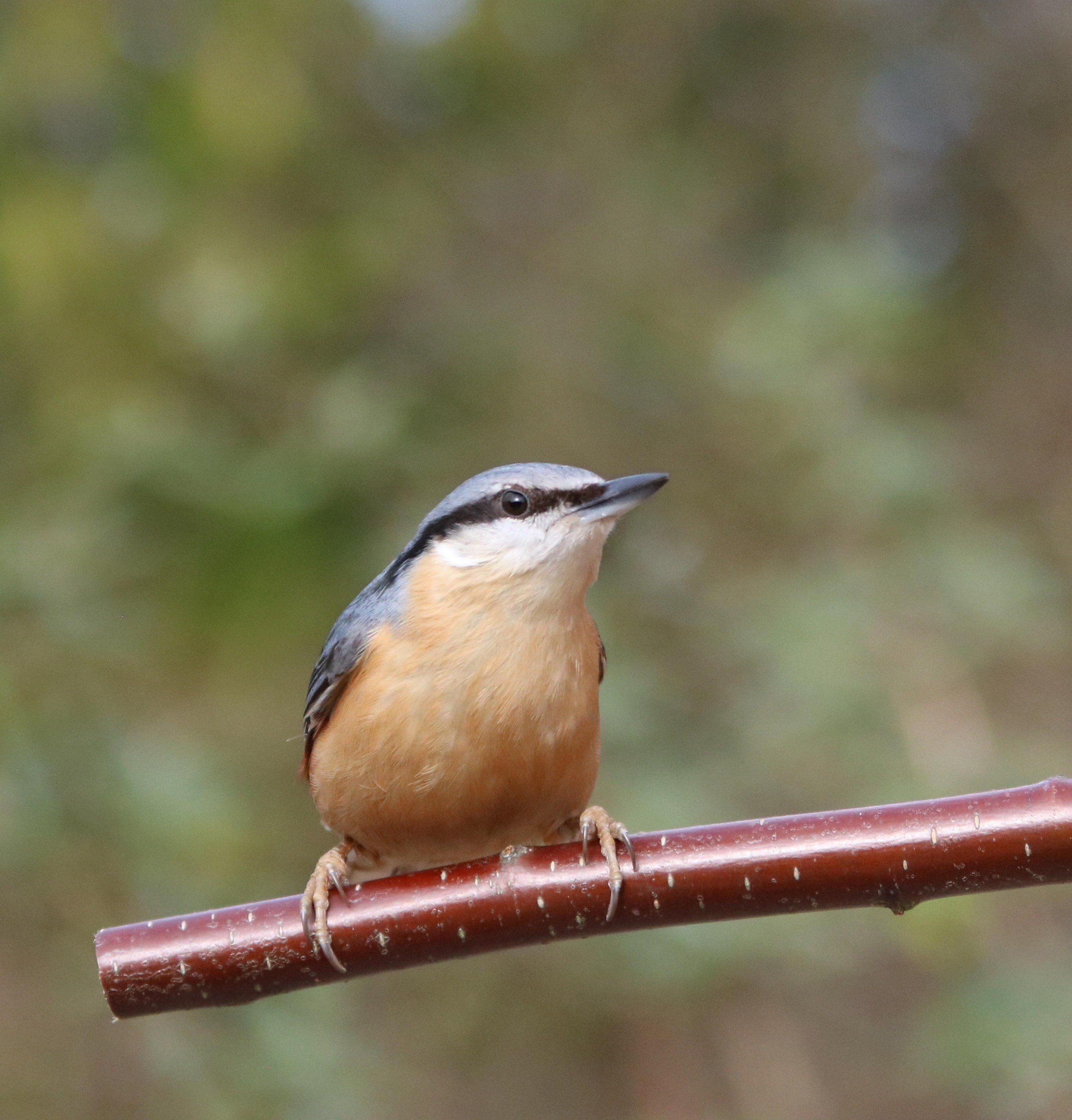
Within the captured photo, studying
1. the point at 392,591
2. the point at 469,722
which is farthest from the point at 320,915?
the point at 392,591

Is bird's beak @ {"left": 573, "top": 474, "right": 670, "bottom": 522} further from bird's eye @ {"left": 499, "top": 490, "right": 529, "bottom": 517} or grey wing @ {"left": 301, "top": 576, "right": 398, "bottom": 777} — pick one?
grey wing @ {"left": 301, "top": 576, "right": 398, "bottom": 777}

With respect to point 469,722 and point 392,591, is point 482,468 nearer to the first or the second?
point 392,591

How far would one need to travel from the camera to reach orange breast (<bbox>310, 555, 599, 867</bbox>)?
2385 millimetres

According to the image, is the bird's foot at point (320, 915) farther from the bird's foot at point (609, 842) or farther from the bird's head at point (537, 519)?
the bird's head at point (537, 519)

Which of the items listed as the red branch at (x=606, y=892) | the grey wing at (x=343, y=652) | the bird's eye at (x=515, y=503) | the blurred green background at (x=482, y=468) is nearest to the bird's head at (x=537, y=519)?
the bird's eye at (x=515, y=503)

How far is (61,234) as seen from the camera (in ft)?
12.9

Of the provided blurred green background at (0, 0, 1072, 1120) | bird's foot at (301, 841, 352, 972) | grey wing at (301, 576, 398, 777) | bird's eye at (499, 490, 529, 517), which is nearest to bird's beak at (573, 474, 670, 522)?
bird's eye at (499, 490, 529, 517)

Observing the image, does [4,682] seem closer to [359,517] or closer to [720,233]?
[359,517]

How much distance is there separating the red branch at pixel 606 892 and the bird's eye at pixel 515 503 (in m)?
0.70

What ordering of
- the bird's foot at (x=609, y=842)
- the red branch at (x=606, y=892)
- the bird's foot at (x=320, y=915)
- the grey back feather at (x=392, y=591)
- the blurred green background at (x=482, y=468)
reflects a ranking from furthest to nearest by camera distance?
the blurred green background at (x=482, y=468) → the grey back feather at (x=392, y=591) → the bird's foot at (x=320, y=915) → the bird's foot at (x=609, y=842) → the red branch at (x=606, y=892)

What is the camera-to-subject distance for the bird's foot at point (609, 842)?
2092mm

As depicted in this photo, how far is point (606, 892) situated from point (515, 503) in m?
0.82

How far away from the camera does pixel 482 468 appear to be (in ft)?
14.2

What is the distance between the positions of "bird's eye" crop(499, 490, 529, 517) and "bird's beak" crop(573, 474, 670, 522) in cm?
12
